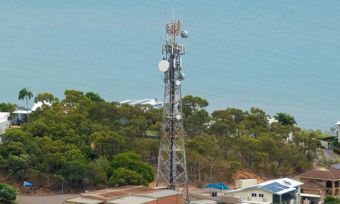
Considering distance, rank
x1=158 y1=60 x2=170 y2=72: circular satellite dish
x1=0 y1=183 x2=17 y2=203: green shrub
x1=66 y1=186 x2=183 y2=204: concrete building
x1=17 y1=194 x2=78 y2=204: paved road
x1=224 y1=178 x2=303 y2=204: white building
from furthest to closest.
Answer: x1=158 y1=60 x2=170 y2=72: circular satellite dish, x1=224 y1=178 x2=303 y2=204: white building, x1=17 y1=194 x2=78 y2=204: paved road, x1=0 y1=183 x2=17 y2=203: green shrub, x1=66 y1=186 x2=183 y2=204: concrete building

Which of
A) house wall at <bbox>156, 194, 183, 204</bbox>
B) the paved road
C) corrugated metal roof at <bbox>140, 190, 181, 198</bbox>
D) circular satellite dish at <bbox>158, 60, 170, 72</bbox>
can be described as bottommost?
the paved road

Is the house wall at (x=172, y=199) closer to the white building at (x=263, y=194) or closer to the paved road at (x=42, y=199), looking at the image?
the white building at (x=263, y=194)

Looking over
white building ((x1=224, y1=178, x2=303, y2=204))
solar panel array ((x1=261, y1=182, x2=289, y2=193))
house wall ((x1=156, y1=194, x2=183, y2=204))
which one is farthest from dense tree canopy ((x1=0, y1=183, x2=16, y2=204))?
solar panel array ((x1=261, y1=182, x2=289, y2=193))

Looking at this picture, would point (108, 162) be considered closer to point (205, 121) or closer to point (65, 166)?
point (65, 166)

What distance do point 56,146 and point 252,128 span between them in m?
9.74

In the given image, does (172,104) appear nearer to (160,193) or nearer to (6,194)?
(160,193)

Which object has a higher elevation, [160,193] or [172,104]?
[172,104]

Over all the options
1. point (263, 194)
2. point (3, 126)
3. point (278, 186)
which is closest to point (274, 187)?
point (278, 186)

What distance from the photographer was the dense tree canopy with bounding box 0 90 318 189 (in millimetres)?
22000

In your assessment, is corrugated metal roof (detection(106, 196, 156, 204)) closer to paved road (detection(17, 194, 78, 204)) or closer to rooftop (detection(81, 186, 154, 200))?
rooftop (detection(81, 186, 154, 200))

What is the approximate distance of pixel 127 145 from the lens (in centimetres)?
2491

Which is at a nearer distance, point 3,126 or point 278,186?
point 278,186

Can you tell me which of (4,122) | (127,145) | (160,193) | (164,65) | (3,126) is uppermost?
(164,65)

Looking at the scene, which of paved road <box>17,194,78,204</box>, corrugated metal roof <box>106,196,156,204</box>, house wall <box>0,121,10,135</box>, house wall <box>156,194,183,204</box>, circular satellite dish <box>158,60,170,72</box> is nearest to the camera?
corrugated metal roof <box>106,196,156,204</box>
